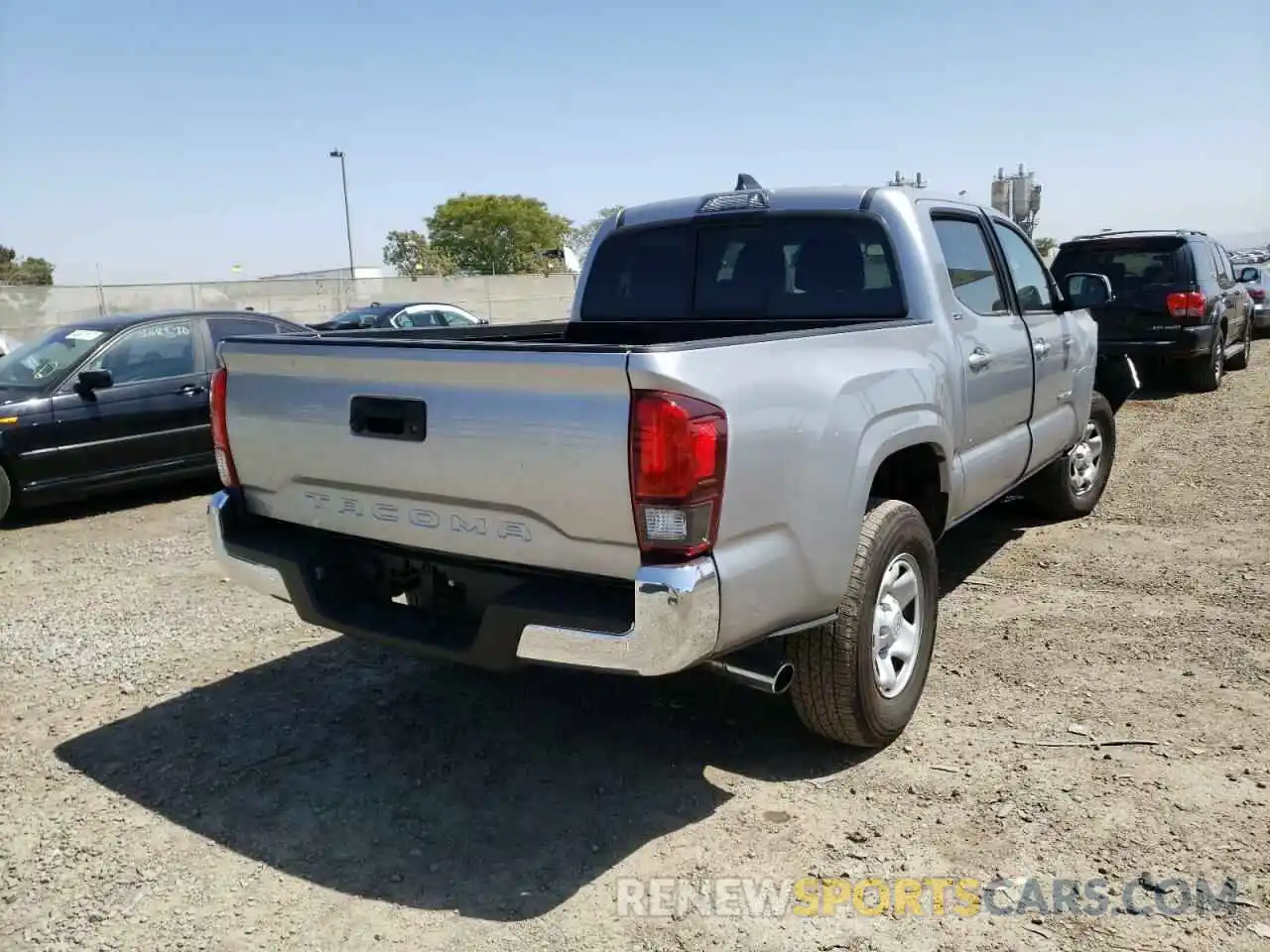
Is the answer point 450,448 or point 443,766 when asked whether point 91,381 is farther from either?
point 450,448

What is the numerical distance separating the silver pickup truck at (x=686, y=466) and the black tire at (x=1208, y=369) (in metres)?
8.61

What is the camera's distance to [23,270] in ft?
220

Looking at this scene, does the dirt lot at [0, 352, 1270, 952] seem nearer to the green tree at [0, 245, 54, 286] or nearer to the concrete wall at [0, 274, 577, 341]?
the concrete wall at [0, 274, 577, 341]

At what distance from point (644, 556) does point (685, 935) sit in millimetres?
1016

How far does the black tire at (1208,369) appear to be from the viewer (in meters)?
11.9

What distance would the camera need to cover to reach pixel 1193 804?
3.28 meters

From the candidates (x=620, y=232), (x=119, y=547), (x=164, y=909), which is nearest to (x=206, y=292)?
(x=119, y=547)

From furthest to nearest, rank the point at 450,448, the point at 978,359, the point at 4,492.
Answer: the point at 4,492
the point at 978,359
the point at 450,448

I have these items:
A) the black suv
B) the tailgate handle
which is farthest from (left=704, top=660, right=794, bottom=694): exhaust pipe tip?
the black suv

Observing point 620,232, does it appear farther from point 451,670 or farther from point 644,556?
point 644,556

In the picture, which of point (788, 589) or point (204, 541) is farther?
point (204, 541)

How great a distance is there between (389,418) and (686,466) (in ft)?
3.42

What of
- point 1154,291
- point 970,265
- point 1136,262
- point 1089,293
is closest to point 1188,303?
point 1154,291

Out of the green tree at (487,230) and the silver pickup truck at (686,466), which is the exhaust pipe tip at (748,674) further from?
the green tree at (487,230)
